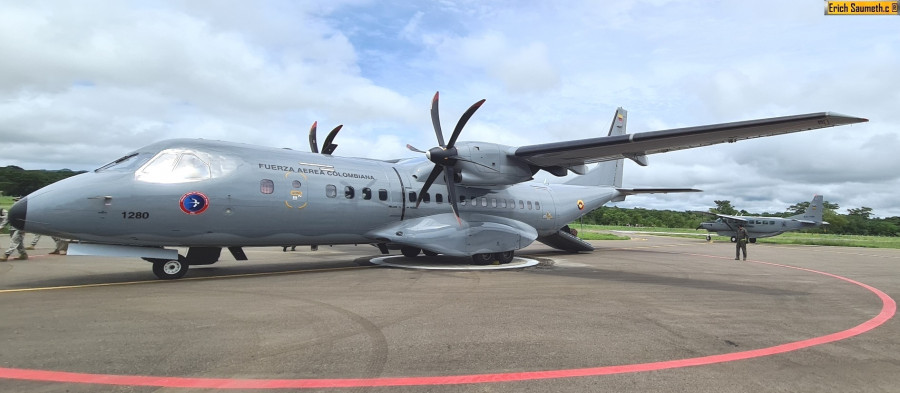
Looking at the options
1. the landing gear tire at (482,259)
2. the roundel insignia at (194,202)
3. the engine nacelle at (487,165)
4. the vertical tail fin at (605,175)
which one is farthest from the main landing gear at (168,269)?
the vertical tail fin at (605,175)

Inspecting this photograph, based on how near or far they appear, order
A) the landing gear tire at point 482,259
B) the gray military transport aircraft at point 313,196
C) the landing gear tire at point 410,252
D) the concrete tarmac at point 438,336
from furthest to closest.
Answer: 1. the landing gear tire at point 410,252
2. the landing gear tire at point 482,259
3. the gray military transport aircraft at point 313,196
4. the concrete tarmac at point 438,336

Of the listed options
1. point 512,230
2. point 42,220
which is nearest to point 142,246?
point 42,220

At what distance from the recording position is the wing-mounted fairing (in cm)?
1344

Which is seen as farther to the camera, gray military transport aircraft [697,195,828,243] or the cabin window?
gray military transport aircraft [697,195,828,243]

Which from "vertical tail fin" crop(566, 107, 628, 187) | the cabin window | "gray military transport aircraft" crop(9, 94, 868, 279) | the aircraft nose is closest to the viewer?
the aircraft nose

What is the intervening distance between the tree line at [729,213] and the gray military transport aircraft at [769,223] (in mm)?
40730

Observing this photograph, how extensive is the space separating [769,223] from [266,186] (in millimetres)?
40918

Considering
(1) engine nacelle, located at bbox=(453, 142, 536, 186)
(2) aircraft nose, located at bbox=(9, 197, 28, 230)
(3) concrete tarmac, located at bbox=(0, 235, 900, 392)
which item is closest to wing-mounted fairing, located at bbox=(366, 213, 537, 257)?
(1) engine nacelle, located at bbox=(453, 142, 536, 186)

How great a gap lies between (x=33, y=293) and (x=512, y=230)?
11.6 m

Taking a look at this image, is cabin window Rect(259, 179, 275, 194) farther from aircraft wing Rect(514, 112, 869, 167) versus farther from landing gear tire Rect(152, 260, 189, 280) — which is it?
aircraft wing Rect(514, 112, 869, 167)

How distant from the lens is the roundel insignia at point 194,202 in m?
9.91

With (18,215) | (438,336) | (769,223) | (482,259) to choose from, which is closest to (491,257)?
(482,259)

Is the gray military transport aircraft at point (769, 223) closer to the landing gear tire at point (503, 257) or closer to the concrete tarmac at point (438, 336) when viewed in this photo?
the landing gear tire at point (503, 257)

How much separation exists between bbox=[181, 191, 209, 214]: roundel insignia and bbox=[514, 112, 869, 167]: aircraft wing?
8317 millimetres
